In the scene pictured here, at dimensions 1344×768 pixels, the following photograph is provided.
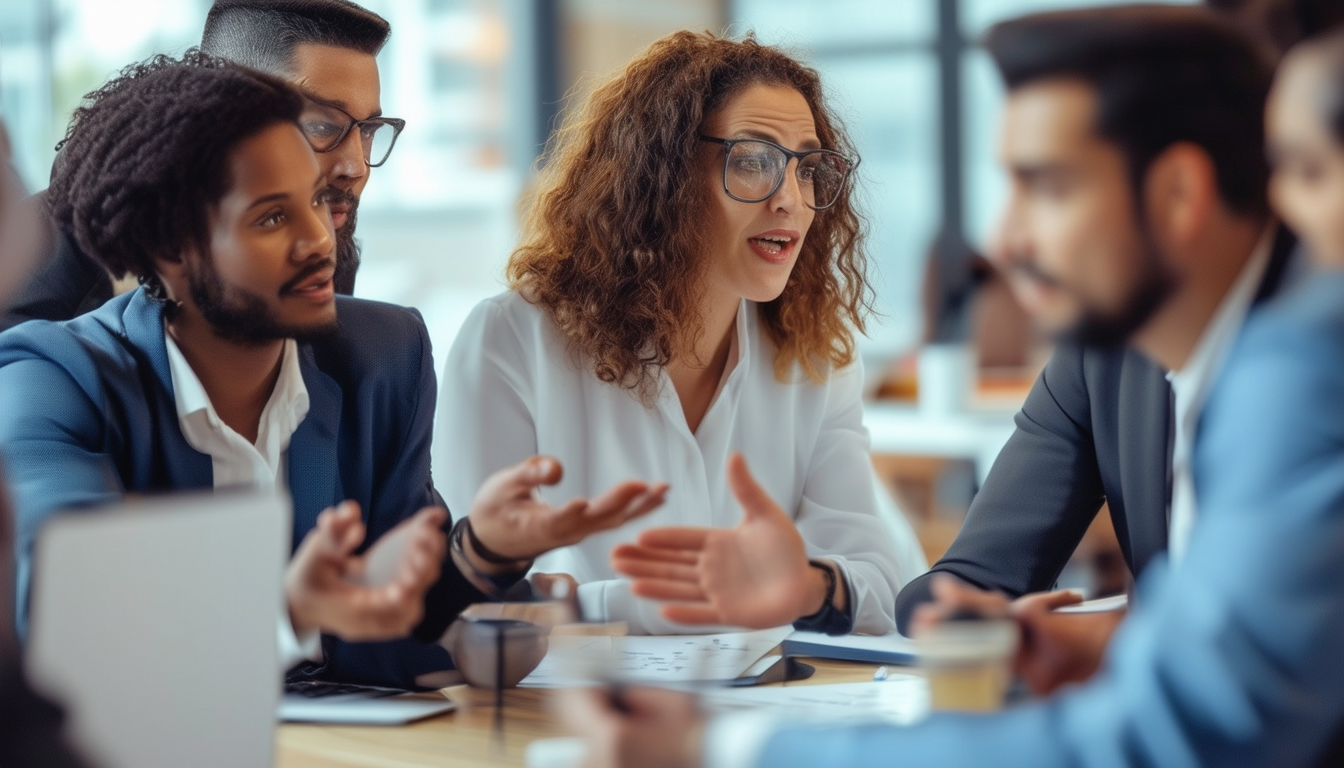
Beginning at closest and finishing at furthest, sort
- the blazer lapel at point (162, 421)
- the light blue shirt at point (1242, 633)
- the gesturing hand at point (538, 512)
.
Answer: the light blue shirt at point (1242, 633)
the gesturing hand at point (538, 512)
the blazer lapel at point (162, 421)

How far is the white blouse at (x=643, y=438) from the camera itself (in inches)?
82.6

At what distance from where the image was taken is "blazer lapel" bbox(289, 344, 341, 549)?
1600 mm

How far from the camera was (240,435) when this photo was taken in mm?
1538

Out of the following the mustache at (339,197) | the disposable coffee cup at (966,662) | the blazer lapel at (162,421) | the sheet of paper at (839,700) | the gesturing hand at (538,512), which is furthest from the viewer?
the mustache at (339,197)

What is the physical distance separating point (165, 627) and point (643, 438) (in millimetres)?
1244

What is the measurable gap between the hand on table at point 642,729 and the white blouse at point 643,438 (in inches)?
42.0

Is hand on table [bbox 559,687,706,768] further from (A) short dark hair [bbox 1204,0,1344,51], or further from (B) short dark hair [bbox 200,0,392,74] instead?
(B) short dark hair [bbox 200,0,392,74]

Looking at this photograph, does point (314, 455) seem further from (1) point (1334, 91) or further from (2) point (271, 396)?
(1) point (1334, 91)

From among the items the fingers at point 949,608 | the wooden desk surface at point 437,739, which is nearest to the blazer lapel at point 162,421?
the wooden desk surface at point 437,739

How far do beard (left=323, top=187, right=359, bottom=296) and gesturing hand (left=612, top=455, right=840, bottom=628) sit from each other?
0.94 metres

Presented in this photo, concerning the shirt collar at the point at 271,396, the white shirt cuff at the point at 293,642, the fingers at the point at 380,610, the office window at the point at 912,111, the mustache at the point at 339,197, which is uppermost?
the office window at the point at 912,111

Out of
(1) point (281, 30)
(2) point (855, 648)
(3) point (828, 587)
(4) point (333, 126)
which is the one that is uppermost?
(1) point (281, 30)

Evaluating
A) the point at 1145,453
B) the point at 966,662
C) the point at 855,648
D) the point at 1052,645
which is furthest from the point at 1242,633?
the point at 855,648

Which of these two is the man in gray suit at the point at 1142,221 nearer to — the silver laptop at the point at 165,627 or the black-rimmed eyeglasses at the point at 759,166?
the silver laptop at the point at 165,627
